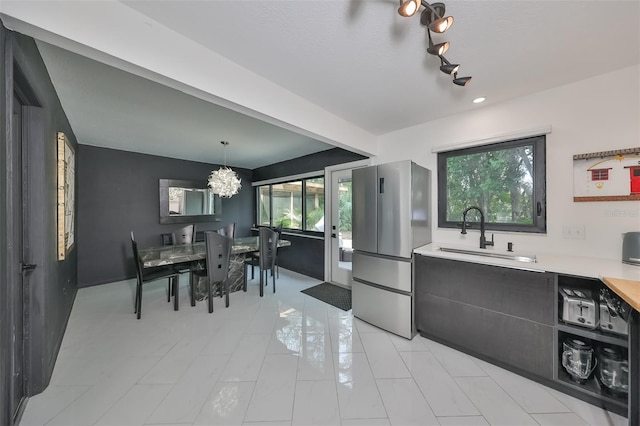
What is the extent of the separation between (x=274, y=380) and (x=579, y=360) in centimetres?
213

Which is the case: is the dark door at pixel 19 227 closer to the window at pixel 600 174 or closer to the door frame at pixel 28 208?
the door frame at pixel 28 208

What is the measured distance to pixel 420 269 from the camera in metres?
2.20

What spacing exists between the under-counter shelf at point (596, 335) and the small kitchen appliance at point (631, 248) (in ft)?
1.97

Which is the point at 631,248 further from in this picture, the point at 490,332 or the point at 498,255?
the point at 490,332

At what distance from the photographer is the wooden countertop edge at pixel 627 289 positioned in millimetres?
1005


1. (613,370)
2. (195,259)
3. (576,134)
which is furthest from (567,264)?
(195,259)

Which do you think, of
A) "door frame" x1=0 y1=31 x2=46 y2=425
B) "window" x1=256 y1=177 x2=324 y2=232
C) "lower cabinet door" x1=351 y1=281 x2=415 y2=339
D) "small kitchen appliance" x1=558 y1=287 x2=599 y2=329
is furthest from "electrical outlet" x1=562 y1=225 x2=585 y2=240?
"door frame" x1=0 y1=31 x2=46 y2=425

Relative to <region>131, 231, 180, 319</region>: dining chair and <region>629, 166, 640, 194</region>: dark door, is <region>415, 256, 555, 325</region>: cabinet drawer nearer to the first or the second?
<region>629, 166, 640, 194</region>: dark door

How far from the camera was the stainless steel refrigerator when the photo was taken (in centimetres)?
222

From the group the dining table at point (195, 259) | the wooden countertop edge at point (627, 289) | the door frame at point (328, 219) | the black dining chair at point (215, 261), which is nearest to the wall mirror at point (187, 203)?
the dining table at point (195, 259)

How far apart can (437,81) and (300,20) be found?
127cm

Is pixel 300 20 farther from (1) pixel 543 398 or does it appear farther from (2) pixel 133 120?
(1) pixel 543 398

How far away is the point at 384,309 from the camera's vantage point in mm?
2367

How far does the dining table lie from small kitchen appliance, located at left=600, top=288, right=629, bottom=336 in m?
3.40
